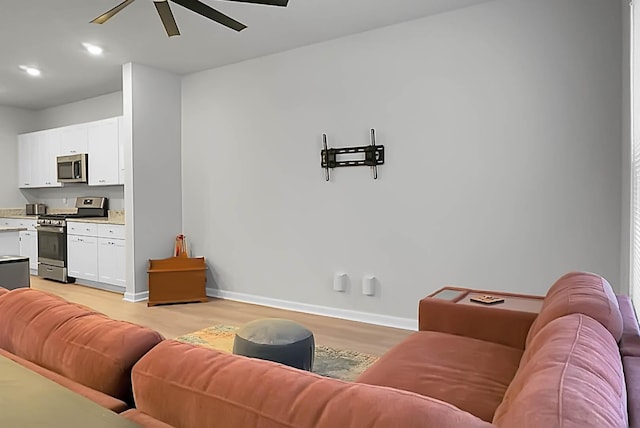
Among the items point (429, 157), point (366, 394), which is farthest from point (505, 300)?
point (366, 394)

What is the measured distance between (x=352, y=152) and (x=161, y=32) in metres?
2.15

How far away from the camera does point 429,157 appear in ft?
13.5

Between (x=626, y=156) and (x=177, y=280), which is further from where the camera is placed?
(x=177, y=280)

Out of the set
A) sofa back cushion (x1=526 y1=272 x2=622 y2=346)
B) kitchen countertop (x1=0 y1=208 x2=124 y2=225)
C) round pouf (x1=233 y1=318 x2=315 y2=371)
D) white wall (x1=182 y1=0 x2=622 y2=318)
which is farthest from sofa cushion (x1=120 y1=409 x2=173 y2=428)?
kitchen countertop (x1=0 y1=208 x2=124 y2=225)

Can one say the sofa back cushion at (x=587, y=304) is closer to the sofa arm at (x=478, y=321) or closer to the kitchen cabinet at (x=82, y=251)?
the sofa arm at (x=478, y=321)

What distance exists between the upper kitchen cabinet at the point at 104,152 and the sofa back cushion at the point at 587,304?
19.0 ft

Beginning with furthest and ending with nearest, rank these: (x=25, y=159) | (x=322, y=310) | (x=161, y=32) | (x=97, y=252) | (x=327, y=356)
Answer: (x=25, y=159) → (x=97, y=252) → (x=322, y=310) → (x=161, y=32) → (x=327, y=356)

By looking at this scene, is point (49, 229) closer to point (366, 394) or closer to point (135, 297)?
point (135, 297)

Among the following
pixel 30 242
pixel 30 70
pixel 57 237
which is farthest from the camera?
pixel 30 242

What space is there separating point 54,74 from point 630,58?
606 centimetres

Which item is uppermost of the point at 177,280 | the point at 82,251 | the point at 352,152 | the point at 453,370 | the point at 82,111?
the point at 82,111

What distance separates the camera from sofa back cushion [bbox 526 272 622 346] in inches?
62.0

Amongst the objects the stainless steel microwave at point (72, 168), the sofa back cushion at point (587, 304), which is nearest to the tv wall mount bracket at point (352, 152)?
the sofa back cushion at point (587, 304)

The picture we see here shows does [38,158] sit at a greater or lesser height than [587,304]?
greater
